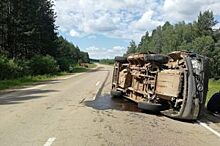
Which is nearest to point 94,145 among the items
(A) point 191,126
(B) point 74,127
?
(B) point 74,127

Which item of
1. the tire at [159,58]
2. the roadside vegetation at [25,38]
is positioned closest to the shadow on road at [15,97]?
the tire at [159,58]

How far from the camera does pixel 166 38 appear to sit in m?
115

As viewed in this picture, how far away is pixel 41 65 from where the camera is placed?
5294cm

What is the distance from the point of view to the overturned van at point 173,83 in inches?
500

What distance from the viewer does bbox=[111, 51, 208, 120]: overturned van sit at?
12.7 metres

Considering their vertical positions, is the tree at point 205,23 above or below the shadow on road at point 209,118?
above

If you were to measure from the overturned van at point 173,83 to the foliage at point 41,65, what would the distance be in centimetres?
3610

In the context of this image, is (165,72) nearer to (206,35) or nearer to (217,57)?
(217,57)

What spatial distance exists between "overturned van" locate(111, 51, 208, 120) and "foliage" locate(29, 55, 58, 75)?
36.1 m

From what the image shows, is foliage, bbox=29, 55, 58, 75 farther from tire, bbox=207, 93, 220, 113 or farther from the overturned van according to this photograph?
tire, bbox=207, 93, 220, 113

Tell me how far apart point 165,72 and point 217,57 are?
73.3 m

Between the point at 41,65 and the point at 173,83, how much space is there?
41.2 metres

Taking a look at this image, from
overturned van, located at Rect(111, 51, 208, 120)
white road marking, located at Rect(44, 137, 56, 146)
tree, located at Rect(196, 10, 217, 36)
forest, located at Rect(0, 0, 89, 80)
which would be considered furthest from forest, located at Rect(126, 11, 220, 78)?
white road marking, located at Rect(44, 137, 56, 146)

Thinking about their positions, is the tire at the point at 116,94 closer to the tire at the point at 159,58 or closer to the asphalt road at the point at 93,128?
the asphalt road at the point at 93,128
